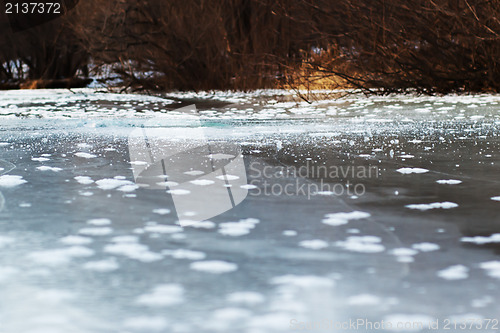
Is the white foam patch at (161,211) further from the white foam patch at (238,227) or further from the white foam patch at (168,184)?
the white foam patch at (168,184)

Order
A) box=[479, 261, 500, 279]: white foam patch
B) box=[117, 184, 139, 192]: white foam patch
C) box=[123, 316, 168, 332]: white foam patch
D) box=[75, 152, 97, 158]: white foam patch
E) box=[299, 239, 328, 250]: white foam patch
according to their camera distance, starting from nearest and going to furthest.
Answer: box=[123, 316, 168, 332]: white foam patch, box=[479, 261, 500, 279]: white foam patch, box=[299, 239, 328, 250]: white foam patch, box=[117, 184, 139, 192]: white foam patch, box=[75, 152, 97, 158]: white foam patch

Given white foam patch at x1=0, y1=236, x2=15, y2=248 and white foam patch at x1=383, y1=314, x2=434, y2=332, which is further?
white foam patch at x1=0, y1=236, x2=15, y2=248

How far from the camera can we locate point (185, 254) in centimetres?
303

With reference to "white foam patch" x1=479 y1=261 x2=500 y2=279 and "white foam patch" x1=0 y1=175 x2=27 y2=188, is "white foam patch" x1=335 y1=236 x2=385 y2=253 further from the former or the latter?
"white foam patch" x1=0 y1=175 x2=27 y2=188

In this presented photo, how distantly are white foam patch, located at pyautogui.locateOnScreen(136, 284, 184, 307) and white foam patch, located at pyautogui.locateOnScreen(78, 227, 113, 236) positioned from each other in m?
0.87

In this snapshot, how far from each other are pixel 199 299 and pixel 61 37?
2613 centimetres

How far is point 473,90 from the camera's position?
14.8m

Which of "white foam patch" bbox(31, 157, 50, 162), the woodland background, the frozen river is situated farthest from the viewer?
the woodland background

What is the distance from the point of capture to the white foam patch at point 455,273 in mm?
2686

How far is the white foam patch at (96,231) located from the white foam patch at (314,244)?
840 mm

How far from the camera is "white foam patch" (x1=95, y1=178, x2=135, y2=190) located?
15.4 ft

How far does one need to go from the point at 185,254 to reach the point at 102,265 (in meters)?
0.33

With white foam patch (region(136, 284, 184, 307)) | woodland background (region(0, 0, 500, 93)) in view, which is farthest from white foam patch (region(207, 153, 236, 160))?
woodland background (region(0, 0, 500, 93))

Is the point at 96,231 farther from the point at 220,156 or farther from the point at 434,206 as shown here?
the point at 220,156
